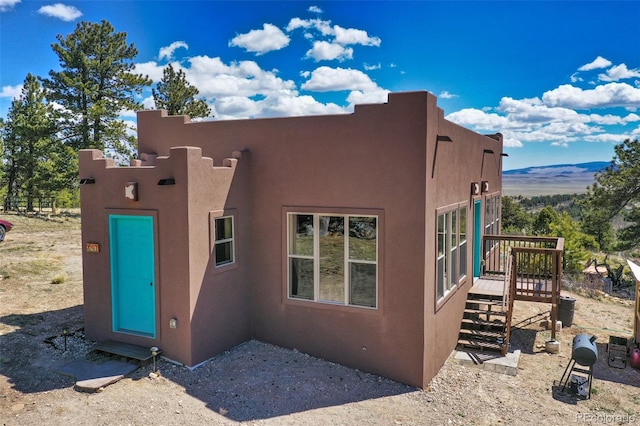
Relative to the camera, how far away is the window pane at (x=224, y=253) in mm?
7852

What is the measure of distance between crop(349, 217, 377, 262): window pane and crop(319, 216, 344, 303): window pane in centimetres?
18

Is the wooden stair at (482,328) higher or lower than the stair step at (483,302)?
lower

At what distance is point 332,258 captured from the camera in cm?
775

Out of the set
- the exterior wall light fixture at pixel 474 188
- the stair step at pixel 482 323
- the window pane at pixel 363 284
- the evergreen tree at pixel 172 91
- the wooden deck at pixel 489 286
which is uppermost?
the evergreen tree at pixel 172 91

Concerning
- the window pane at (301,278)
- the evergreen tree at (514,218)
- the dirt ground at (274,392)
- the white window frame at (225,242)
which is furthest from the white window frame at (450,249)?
the evergreen tree at (514,218)

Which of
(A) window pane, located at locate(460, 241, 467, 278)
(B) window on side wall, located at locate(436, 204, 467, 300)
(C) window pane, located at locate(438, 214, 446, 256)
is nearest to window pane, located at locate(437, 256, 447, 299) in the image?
(B) window on side wall, located at locate(436, 204, 467, 300)

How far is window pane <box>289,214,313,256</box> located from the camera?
7.92 meters

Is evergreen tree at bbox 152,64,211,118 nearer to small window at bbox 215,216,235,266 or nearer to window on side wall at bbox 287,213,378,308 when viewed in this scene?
small window at bbox 215,216,235,266

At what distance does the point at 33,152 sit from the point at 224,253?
25.8m

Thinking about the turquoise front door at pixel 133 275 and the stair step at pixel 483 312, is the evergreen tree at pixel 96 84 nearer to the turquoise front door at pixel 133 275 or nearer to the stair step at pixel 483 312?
the turquoise front door at pixel 133 275

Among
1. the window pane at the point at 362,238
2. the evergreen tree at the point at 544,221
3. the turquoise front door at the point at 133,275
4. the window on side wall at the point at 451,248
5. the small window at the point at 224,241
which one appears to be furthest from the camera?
the evergreen tree at the point at 544,221

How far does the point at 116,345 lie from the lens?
7680 mm

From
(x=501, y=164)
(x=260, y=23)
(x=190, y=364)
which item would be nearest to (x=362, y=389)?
(x=190, y=364)

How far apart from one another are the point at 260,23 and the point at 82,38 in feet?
41.1
